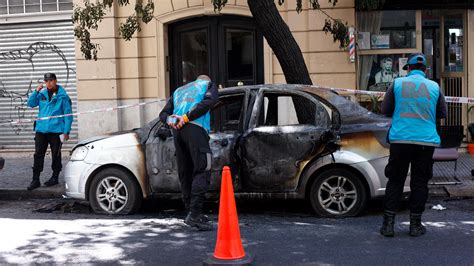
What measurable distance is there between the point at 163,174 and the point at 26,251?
1991mm

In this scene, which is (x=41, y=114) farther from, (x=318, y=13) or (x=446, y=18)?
(x=446, y=18)

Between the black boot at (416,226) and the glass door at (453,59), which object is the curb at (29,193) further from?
the glass door at (453,59)

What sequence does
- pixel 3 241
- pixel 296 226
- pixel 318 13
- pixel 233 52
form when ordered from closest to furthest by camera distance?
pixel 3 241 < pixel 296 226 < pixel 318 13 < pixel 233 52

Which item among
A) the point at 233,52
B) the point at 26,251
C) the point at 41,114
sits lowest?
the point at 26,251

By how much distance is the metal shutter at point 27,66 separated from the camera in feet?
44.7

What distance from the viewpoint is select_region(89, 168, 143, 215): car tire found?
742cm

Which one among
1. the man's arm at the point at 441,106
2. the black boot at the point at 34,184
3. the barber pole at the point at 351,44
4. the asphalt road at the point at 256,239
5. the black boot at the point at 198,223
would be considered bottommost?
the asphalt road at the point at 256,239

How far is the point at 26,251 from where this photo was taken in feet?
19.1

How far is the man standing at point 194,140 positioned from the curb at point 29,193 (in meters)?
3.25

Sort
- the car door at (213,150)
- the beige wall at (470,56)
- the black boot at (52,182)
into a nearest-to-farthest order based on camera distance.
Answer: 1. the car door at (213,150)
2. the black boot at (52,182)
3. the beige wall at (470,56)

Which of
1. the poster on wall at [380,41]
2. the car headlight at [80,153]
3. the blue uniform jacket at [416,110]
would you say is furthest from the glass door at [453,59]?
the car headlight at [80,153]

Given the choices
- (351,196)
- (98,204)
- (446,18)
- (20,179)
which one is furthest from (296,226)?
(446,18)

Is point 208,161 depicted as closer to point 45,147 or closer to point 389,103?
point 389,103

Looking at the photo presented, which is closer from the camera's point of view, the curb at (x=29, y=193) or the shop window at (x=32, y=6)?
the curb at (x=29, y=193)
